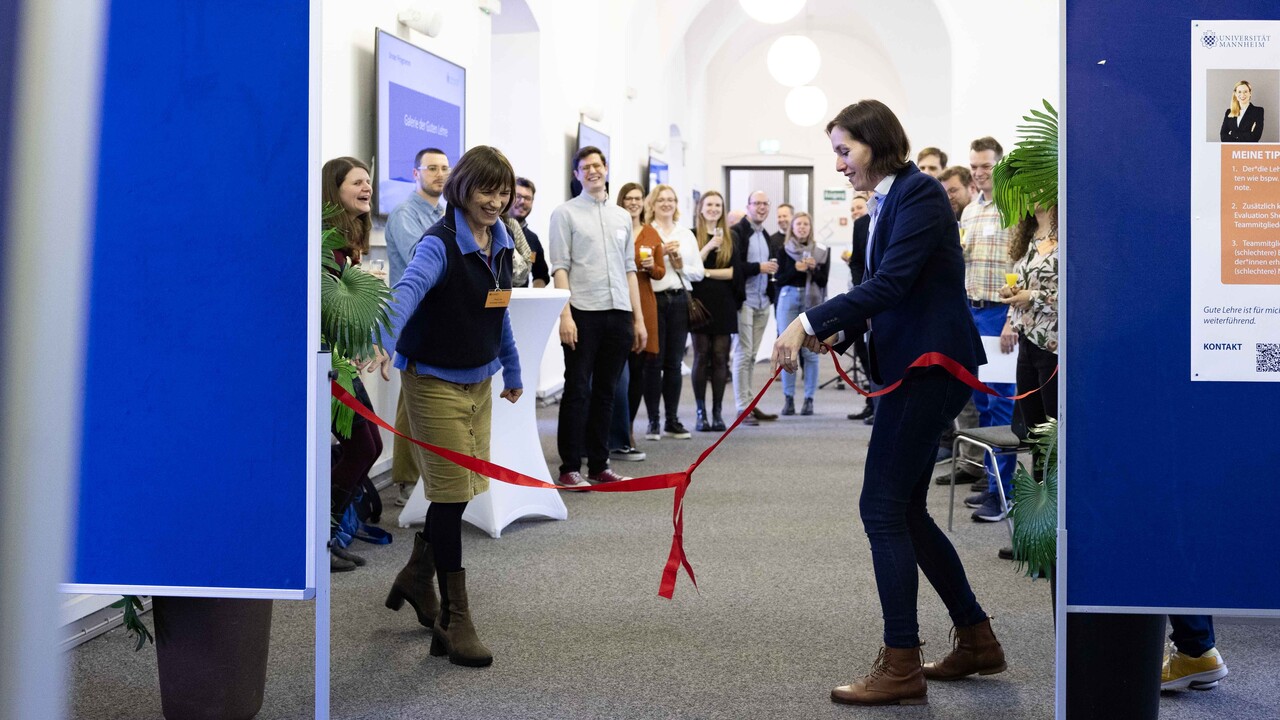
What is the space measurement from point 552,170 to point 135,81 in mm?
7653

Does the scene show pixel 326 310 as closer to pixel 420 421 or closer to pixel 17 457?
pixel 420 421

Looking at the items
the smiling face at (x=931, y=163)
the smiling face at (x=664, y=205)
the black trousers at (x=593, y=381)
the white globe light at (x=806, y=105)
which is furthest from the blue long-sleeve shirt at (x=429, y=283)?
the white globe light at (x=806, y=105)

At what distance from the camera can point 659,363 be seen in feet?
23.9

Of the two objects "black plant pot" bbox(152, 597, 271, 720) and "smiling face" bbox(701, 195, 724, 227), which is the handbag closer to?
"smiling face" bbox(701, 195, 724, 227)

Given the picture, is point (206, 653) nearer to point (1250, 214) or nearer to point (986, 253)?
point (1250, 214)

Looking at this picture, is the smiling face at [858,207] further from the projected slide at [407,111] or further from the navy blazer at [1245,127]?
the navy blazer at [1245,127]

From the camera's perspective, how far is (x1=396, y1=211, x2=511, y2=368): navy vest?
10.1 ft

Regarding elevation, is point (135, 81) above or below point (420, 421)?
above

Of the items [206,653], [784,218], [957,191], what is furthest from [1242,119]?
[784,218]

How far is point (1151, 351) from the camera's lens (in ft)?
6.68

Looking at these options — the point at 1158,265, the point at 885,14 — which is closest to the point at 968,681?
the point at 1158,265

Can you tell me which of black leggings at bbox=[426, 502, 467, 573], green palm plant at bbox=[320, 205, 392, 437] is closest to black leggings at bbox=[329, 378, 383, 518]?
A: black leggings at bbox=[426, 502, 467, 573]

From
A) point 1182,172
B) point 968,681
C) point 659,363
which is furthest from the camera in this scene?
point 659,363

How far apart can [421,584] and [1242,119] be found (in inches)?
92.4
